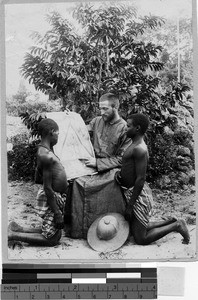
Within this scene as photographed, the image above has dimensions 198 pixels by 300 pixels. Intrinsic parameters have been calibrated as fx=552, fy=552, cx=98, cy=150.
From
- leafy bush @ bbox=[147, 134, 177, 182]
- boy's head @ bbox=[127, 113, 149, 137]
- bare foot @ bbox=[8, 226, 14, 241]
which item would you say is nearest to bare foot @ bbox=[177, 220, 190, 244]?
leafy bush @ bbox=[147, 134, 177, 182]

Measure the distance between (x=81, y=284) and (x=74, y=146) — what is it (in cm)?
72

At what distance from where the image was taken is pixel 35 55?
9.77 feet

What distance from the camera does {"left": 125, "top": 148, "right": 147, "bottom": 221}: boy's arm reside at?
2881mm

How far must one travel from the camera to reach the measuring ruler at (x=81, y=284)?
2867 millimetres

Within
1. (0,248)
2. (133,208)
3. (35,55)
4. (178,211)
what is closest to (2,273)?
(0,248)

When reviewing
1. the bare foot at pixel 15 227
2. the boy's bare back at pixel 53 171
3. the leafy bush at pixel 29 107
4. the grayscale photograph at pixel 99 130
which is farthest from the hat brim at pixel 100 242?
the leafy bush at pixel 29 107

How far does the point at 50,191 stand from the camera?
291 centimetres

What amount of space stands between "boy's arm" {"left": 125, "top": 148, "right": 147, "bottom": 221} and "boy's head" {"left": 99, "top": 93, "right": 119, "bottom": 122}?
232 mm

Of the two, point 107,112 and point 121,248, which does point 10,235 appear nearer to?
point 121,248

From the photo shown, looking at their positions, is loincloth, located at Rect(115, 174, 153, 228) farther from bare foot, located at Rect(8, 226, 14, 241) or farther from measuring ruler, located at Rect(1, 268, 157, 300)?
bare foot, located at Rect(8, 226, 14, 241)

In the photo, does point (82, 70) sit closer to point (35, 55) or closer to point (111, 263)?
point (35, 55)

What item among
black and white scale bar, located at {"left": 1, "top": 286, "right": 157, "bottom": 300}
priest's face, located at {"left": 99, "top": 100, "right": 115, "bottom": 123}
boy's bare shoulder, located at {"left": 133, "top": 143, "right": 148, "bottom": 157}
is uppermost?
priest's face, located at {"left": 99, "top": 100, "right": 115, "bottom": 123}

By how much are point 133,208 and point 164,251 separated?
28 centimetres

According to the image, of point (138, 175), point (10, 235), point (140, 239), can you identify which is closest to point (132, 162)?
point (138, 175)
